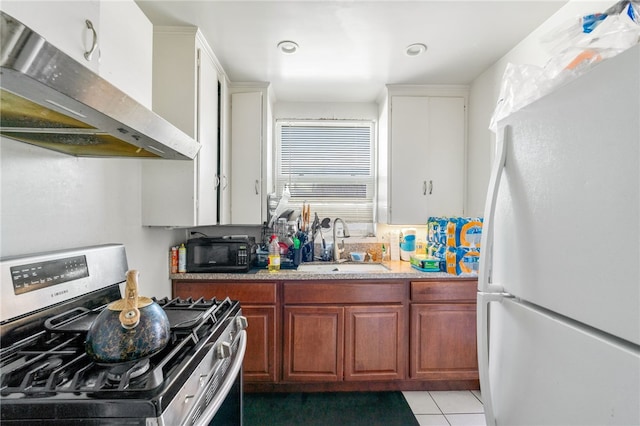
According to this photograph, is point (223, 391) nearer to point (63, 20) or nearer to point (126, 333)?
point (126, 333)

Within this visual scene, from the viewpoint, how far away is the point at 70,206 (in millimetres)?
1193

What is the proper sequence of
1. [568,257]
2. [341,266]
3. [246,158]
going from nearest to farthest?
[568,257] → [246,158] → [341,266]

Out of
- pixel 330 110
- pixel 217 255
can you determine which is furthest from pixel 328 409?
pixel 330 110

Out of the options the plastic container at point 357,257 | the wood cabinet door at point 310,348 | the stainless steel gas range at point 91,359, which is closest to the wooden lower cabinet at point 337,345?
the wood cabinet door at point 310,348

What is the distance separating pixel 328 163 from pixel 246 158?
2.77ft

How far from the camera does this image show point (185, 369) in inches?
29.3

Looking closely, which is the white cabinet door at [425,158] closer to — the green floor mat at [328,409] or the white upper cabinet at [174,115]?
the green floor mat at [328,409]

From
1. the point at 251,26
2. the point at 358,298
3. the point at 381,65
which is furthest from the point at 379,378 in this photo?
the point at 251,26

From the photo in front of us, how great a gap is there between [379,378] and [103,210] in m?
1.94

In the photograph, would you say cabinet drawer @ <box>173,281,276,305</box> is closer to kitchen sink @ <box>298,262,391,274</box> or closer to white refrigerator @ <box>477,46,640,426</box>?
kitchen sink @ <box>298,262,391,274</box>

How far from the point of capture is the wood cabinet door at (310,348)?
2018 millimetres

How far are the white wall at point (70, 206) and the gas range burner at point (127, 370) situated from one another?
22.8 inches

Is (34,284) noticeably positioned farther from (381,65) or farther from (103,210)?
(381,65)

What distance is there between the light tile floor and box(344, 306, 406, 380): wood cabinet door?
186 mm
